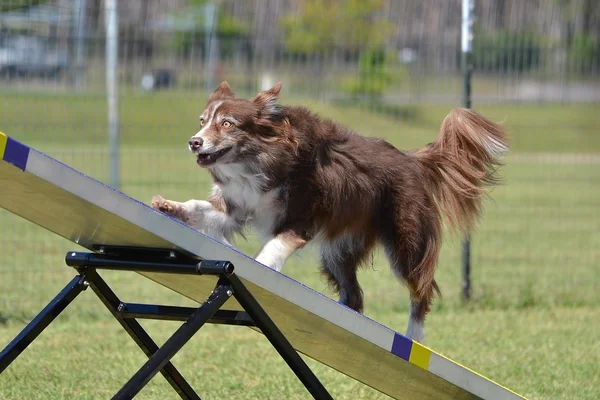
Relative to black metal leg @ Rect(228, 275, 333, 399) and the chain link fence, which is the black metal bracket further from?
the chain link fence

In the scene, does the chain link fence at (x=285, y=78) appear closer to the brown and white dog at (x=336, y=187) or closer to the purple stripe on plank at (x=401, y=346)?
the brown and white dog at (x=336, y=187)

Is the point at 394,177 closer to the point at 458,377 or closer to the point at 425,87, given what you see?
the point at 458,377

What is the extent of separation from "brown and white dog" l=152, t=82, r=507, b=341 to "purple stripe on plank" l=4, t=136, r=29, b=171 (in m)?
1.33

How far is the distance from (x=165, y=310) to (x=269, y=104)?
4.39ft

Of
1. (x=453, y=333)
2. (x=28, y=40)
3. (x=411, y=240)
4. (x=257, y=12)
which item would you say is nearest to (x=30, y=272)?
(x=28, y=40)

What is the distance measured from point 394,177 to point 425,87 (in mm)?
3608

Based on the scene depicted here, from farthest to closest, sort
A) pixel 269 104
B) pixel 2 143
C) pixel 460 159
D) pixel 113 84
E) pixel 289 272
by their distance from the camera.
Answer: pixel 289 272 → pixel 113 84 → pixel 460 159 → pixel 269 104 → pixel 2 143

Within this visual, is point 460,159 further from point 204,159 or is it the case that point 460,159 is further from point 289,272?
point 289,272

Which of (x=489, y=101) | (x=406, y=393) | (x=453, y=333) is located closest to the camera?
(x=406, y=393)

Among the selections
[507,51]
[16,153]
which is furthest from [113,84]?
[16,153]

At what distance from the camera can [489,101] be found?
809cm

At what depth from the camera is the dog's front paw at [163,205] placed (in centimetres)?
407

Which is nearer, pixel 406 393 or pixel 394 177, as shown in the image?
pixel 406 393

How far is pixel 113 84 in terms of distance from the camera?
8.38m
